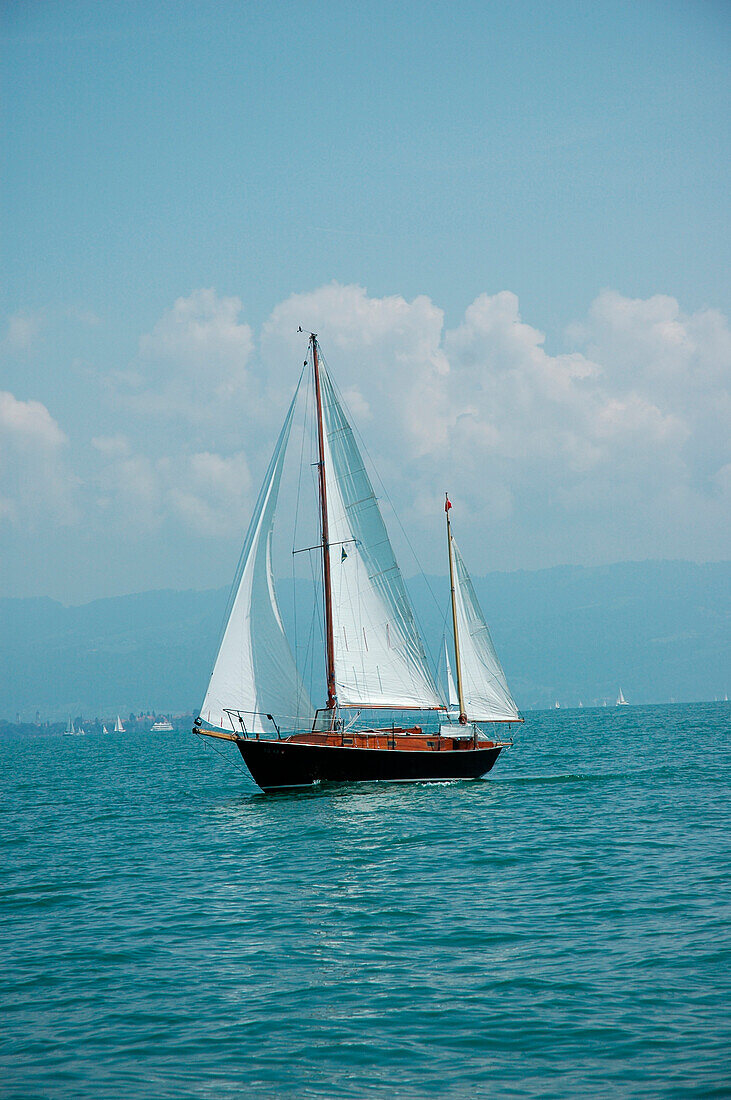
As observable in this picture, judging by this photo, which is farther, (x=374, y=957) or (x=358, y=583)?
(x=358, y=583)

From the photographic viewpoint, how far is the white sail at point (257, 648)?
1444 inches

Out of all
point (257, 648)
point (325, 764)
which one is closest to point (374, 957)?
point (257, 648)

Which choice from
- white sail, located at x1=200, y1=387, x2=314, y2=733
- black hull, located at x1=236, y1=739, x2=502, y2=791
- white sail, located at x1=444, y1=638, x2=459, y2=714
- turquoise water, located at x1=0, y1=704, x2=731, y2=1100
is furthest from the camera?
white sail, located at x1=444, y1=638, x2=459, y2=714

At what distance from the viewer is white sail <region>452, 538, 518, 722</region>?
43.8 meters

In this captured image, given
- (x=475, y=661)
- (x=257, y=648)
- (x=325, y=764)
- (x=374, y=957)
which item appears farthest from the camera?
(x=475, y=661)

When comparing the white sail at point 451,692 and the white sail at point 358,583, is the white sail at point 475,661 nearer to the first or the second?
the white sail at point 451,692

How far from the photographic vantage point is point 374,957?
54.8 feet

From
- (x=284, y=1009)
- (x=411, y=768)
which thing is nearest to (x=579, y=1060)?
(x=284, y=1009)

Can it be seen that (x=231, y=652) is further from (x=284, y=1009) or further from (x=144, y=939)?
(x=284, y=1009)

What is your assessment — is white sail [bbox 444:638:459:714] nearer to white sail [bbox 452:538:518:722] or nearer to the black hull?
white sail [bbox 452:538:518:722]

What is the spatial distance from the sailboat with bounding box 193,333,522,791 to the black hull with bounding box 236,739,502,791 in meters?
0.05

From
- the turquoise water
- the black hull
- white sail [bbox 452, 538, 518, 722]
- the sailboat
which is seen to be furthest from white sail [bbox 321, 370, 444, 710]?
the turquoise water

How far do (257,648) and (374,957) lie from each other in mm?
20835

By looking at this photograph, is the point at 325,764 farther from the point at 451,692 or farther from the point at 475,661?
the point at 475,661
